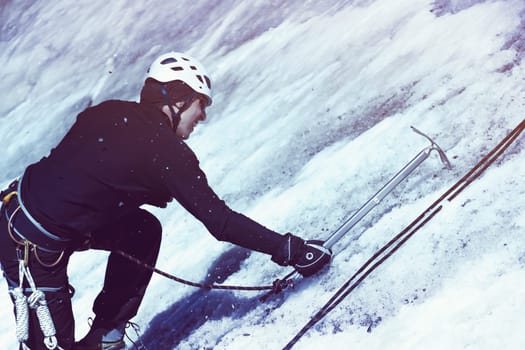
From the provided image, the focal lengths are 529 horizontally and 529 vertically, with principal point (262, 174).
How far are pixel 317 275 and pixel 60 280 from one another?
1.32m

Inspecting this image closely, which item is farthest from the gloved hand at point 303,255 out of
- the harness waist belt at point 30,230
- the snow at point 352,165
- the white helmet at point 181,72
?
the harness waist belt at point 30,230

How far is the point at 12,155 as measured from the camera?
6.29 meters

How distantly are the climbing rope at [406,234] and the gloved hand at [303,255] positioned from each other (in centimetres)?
17

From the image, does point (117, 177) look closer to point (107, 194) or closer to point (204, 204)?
point (107, 194)

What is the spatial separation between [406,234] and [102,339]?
1697 mm

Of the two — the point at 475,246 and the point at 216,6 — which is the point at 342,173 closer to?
the point at 475,246

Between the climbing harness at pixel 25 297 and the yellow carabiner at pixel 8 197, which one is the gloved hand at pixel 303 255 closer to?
the climbing harness at pixel 25 297

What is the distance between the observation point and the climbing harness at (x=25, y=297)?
8.00ft

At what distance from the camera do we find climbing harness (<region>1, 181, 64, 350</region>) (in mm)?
2438

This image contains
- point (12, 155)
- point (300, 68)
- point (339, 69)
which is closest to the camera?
point (339, 69)

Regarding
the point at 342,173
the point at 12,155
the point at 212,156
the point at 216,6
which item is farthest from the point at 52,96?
the point at 342,173

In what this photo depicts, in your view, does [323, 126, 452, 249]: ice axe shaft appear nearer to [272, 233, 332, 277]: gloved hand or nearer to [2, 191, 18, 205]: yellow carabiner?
[272, 233, 332, 277]: gloved hand

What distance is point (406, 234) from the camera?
107 inches

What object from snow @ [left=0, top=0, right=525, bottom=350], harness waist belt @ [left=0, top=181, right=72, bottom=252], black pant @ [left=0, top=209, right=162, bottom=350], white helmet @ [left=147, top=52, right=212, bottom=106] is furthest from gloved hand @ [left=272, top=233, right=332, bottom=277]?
harness waist belt @ [left=0, top=181, right=72, bottom=252]
